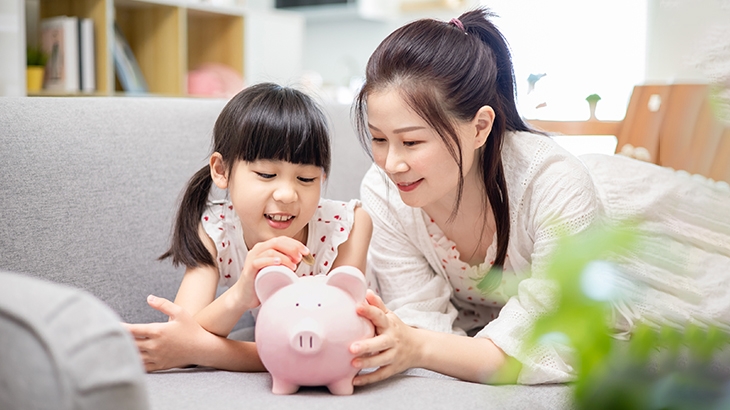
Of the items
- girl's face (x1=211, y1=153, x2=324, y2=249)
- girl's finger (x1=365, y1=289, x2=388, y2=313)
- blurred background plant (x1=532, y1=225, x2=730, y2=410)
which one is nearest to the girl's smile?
girl's face (x1=211, y1=153, x2=324, y2=249)

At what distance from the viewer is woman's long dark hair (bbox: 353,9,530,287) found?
1.06 meters

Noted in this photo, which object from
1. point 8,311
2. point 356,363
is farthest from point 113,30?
point 8,311

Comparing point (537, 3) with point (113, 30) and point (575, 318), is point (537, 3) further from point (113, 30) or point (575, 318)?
point (575, 318)

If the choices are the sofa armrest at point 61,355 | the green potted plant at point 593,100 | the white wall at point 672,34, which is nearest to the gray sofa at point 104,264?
the sofa armrest at point 61,355

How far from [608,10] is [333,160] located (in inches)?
78.3

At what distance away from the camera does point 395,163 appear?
3.43ft

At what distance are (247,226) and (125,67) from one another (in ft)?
5.41

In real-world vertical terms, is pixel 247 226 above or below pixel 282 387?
above

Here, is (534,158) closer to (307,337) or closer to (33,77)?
(307,337)

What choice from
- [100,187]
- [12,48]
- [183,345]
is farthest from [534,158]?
[12,48]

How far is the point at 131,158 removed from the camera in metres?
1.23

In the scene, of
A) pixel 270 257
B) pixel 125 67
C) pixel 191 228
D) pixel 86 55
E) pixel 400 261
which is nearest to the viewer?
pixel 270 257

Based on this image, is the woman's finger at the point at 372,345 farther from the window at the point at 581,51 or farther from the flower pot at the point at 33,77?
the window at the point at 581,51

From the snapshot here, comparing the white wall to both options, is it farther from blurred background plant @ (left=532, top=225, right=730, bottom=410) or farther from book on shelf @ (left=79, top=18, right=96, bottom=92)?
book on shelf @ (left=79, top=18, right=96, bottom=92)
